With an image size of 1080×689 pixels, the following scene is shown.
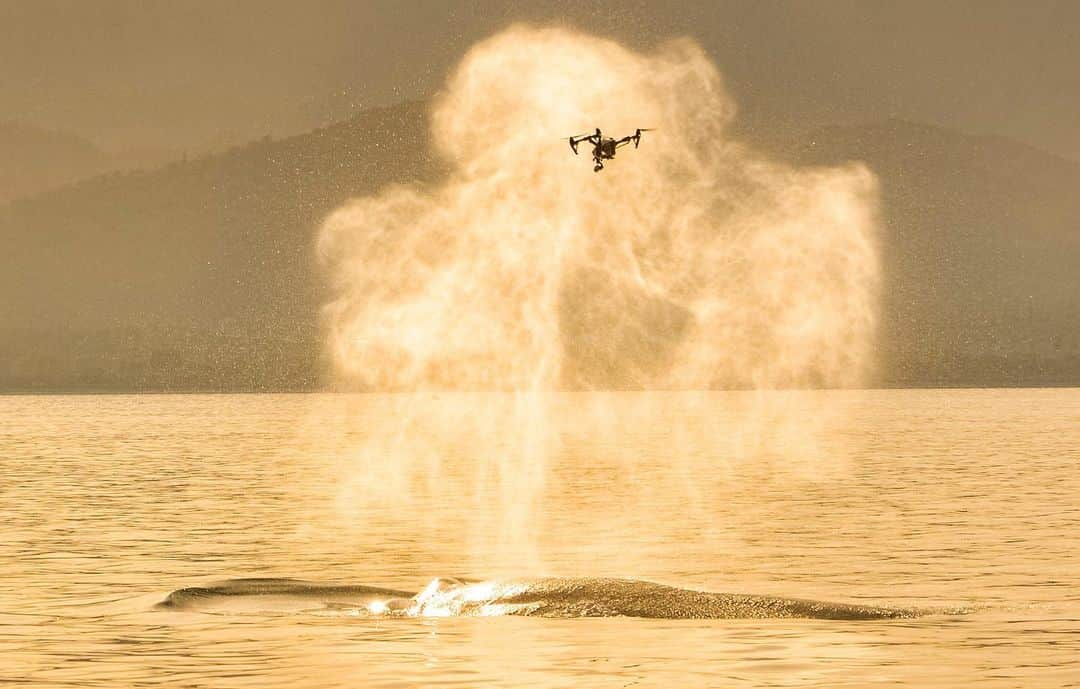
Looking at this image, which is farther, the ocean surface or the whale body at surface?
the whale body at surface

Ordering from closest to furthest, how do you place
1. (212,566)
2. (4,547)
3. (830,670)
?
(830,670) → (212,566) → (4,547)

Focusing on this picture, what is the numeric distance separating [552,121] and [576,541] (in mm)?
18665

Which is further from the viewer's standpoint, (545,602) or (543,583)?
(543,583)

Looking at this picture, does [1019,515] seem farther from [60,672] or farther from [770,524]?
[60,672]

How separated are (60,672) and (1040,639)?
20.3m

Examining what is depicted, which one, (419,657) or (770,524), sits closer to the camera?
(419,657)

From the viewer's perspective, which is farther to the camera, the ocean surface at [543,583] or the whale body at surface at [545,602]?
the whale body at surface at [545,602]

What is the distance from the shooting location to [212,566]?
59594 millimetres

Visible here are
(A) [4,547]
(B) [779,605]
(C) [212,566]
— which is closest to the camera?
(B) [779,605]

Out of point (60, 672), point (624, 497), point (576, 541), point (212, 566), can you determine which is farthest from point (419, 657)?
point (624, 497)

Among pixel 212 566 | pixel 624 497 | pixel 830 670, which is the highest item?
pixel 624 497

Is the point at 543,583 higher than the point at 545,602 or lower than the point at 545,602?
higher

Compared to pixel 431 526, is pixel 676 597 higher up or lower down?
lower down

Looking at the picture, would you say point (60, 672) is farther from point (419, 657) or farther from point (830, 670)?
point (830, 670)
